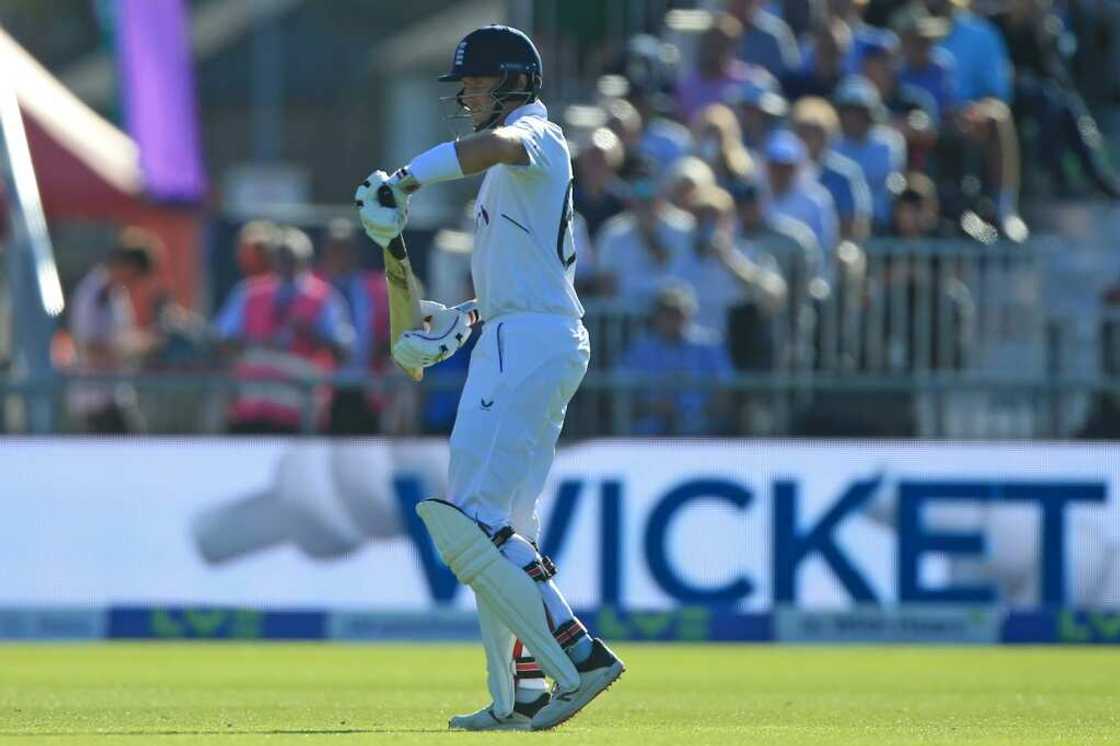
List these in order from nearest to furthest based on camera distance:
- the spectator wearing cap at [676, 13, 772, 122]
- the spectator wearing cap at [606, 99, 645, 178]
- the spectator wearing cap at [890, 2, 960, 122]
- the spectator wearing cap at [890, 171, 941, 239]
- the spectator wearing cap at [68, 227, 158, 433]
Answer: the spectator wearing cap at [890, 171, 941, 239], the spectator wearing cap at [606, 99, 645, 178], the spectator wearing cap at [68, 227, 158, 433], the spectator wearing cap at [676, 13, 772, 122], the spectator wearing cap at [890, 2, 960, 122]

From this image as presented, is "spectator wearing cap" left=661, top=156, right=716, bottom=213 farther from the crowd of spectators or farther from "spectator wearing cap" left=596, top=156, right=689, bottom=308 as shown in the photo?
"spectator wearing cap" left=596, top=156, right=689, bottom=308

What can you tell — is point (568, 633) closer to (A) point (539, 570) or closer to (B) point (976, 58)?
(A) point (539, 570)

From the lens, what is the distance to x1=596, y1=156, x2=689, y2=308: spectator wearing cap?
13898mm

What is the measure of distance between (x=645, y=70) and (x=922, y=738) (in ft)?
28.3

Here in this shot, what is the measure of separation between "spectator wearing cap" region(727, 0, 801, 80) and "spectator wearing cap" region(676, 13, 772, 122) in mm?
274

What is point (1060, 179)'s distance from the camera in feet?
53.3

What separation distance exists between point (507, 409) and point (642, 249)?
6457mm

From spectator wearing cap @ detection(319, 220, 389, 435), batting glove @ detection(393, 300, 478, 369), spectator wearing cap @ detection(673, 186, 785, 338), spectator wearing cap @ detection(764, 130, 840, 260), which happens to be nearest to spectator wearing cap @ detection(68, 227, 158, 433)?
spectator wearing cap @ detection(319, 220, 389, 435)

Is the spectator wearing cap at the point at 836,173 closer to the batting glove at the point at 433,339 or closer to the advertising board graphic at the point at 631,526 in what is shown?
the advertising board graphic at the point at 631,526

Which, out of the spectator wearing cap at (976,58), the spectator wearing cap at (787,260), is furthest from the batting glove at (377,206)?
the spectator wearing cap at (976,58)

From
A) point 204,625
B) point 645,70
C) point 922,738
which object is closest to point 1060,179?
point 645,70

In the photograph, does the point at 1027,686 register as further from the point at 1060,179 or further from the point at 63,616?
the point at 1060,179

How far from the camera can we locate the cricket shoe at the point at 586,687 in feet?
24.7

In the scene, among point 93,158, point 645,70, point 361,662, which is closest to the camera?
point 361,662
